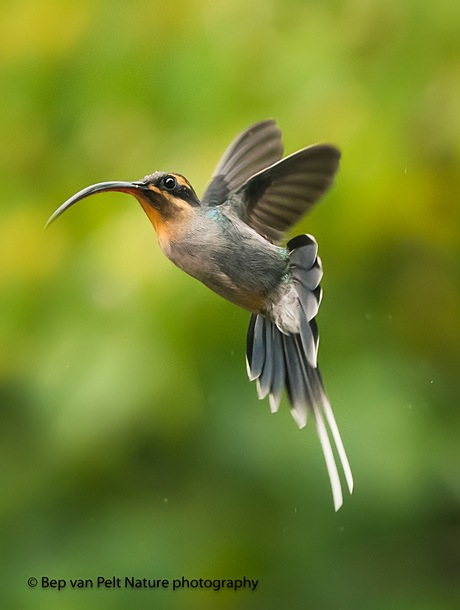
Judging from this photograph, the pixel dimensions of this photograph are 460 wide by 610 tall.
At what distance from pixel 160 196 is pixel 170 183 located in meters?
0.03

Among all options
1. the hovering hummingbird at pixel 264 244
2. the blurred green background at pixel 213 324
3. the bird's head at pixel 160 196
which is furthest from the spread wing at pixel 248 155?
the blurred green background at pixel 213 324

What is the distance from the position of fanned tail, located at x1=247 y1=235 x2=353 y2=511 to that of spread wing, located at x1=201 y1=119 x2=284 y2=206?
94 millimetres

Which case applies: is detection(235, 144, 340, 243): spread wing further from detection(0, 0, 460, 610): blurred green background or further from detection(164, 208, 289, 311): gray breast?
detection(0, 0, 460, 610): blurred green background

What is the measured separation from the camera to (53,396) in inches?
74.9

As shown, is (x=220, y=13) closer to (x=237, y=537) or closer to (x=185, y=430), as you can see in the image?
(x=185, y=430)

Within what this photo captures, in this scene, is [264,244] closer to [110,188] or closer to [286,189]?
[286,189]

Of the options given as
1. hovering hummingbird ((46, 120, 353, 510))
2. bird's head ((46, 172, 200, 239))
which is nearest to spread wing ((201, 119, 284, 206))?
hovering hummingbird ((46, 120, 353, 510))

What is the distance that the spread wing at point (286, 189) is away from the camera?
614 mm

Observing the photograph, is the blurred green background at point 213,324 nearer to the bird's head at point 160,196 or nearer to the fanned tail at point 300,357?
the fanned tail at point 300,357

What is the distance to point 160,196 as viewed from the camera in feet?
2.04

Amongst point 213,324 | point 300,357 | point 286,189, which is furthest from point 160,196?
point 213,324

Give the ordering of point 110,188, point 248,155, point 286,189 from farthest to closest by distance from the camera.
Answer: point 248,155, point 286,189, point 110,188

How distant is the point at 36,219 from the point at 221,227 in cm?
137

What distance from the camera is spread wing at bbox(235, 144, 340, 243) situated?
0.61 metres
